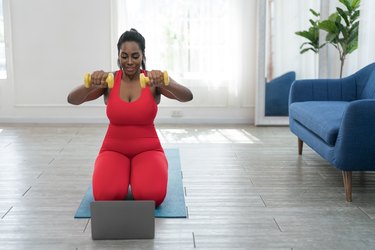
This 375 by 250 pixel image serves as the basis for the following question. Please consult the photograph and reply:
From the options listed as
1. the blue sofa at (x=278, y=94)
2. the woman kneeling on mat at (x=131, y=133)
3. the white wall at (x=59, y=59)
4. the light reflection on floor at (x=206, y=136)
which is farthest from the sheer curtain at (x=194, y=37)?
the woman kneeling on mat at (x=131, y=133)

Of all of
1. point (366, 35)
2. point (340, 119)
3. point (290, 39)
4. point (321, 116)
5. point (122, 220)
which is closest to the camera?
point (122, 220)

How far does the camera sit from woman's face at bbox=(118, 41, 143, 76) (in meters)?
2.69

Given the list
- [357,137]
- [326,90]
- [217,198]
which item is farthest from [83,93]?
[326,90]

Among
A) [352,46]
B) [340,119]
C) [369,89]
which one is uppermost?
[352,46]

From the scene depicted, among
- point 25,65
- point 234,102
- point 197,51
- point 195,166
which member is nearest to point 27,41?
point 25,65

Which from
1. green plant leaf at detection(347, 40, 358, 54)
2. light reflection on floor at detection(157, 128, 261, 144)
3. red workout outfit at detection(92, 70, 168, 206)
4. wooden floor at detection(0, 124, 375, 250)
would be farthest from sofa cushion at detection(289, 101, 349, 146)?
green plant leaf at detection(347, 40, 358, 54)

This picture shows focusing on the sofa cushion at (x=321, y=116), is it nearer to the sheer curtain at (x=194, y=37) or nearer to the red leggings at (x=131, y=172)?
the red leggings at (x=131, y=172)

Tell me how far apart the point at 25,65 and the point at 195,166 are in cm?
280

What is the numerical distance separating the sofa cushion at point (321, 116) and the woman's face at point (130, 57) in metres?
1.21

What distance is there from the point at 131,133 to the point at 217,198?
66 cm

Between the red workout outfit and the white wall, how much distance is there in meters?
2.85

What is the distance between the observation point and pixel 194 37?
551 centimetres

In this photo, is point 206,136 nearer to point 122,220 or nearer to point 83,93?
point 83,93

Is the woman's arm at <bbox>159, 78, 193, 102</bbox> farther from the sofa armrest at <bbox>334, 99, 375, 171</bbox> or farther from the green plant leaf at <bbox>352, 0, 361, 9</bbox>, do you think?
the green plant leaf at <bbox>352, 0, 361, 9</bbox>
